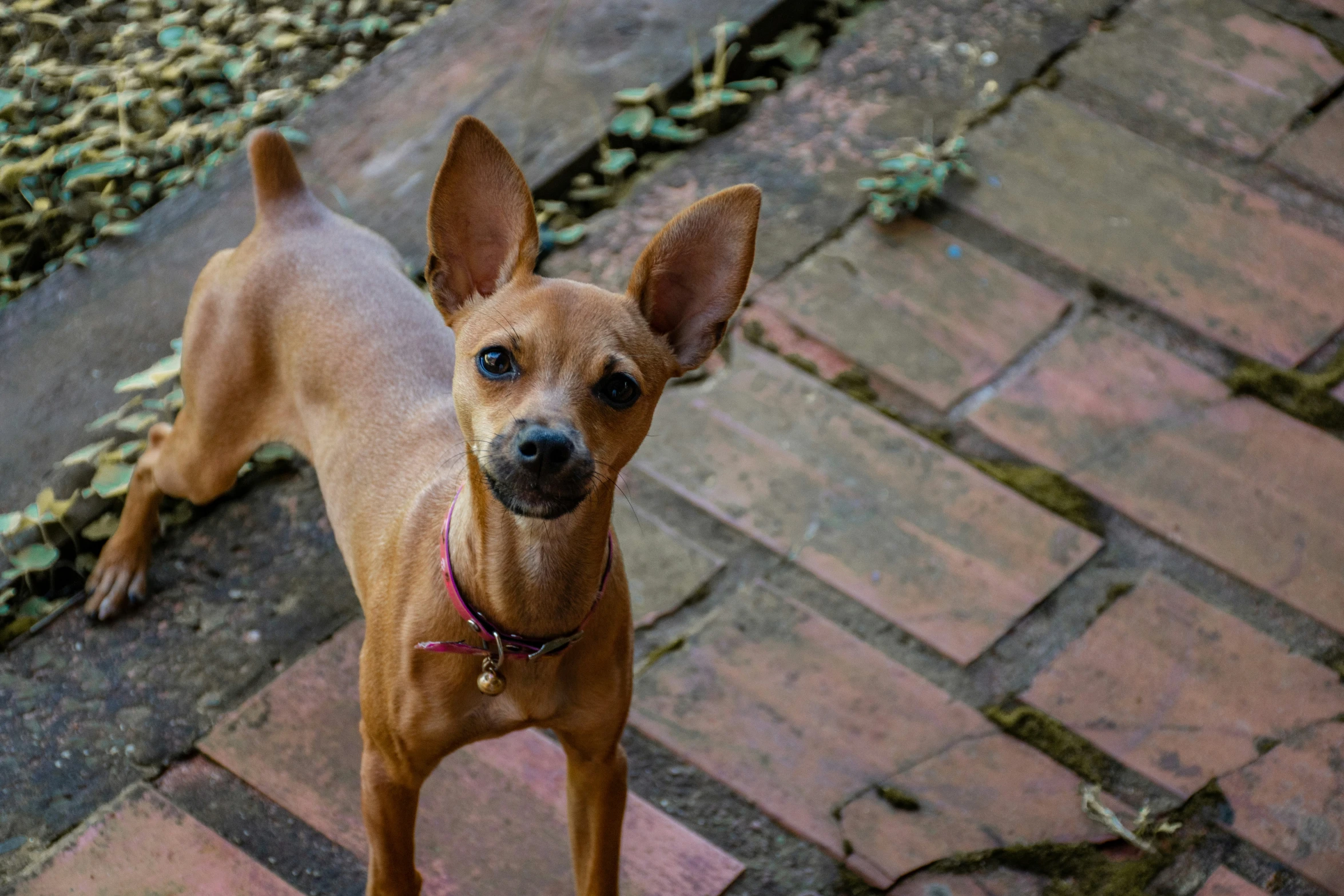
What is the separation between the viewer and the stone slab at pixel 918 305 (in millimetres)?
3582

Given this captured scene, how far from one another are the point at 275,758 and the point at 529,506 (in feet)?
3.38

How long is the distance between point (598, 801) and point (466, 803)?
414 millimetres

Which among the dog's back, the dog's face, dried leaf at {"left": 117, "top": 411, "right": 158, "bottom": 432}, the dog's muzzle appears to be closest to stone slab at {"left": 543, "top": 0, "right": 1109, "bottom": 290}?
the dog's back

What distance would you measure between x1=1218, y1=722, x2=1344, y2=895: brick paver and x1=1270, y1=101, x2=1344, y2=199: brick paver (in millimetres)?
1822

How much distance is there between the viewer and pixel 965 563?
3.19 meters

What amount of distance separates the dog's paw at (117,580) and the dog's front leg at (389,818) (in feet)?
3.12

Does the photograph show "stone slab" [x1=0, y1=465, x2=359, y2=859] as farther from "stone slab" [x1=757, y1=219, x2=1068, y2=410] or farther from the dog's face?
"stone slab" [x1=757, y1=219, x2=1068, y2=410]

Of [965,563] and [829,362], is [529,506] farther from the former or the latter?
[829,362]

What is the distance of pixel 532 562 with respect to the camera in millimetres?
2201

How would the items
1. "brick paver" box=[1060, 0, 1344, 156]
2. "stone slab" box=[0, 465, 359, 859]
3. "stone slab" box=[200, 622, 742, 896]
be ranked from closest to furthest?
"stone slab" box=[200, 622, 742, 896] → "stone slab" box=[0, 465, 359, 859] → "brick paver" box=[1060, 0, 1344, 156]

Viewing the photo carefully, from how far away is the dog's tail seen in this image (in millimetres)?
2906

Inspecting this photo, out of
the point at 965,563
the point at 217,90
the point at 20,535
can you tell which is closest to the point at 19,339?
the point at 20,535

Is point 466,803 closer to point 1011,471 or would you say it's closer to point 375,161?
point 1011,471

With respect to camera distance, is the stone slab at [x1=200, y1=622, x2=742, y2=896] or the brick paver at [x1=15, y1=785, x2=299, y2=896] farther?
the stone slab at [x1=200, y1=622, x2=742, y2=896]
